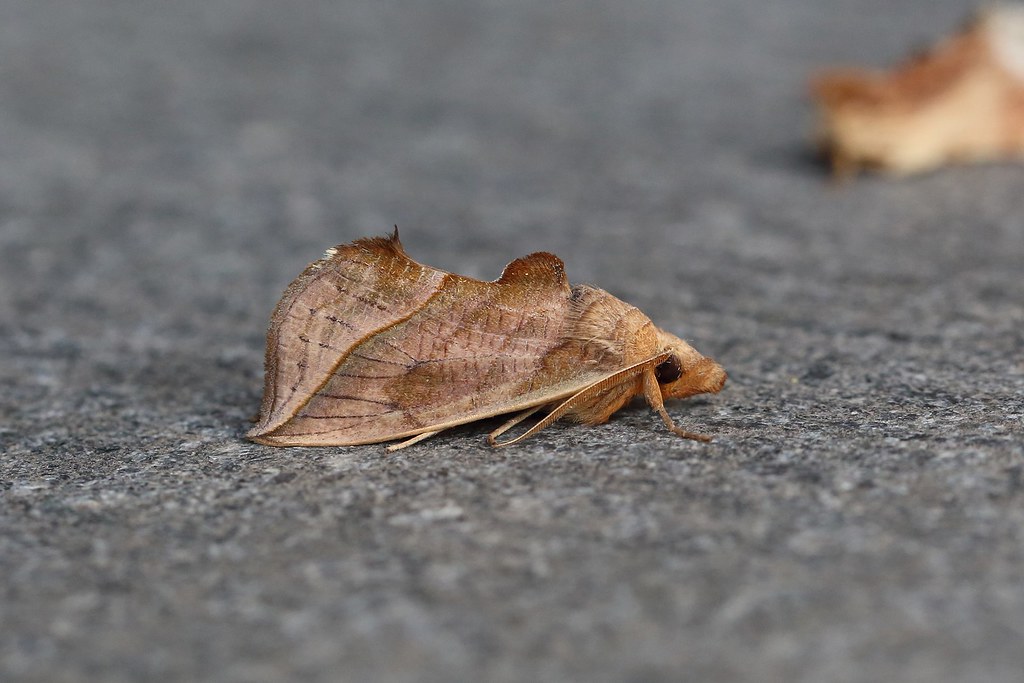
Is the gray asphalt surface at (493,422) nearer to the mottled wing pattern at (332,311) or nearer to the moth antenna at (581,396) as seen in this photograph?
the moth antenna at (581,396)

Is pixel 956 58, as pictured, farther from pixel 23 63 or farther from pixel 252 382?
pixel 23 63

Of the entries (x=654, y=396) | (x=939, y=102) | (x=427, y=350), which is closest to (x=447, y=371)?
(x=427, y=350)

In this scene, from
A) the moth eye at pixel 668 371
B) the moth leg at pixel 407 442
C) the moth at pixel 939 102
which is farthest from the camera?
the moth at pixel 939 102

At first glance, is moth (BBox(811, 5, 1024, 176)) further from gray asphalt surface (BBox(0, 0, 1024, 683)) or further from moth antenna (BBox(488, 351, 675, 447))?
moth antenna (BBox(488, 351, 675, 447))

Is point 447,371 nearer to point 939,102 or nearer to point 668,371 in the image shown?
point 668,371

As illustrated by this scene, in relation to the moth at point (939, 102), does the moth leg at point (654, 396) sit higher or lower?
lower

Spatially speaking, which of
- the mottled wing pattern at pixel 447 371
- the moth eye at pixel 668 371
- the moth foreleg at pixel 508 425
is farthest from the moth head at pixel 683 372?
the moth foreleg at pixel 508 425

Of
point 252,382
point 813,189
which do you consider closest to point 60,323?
point 252,382
